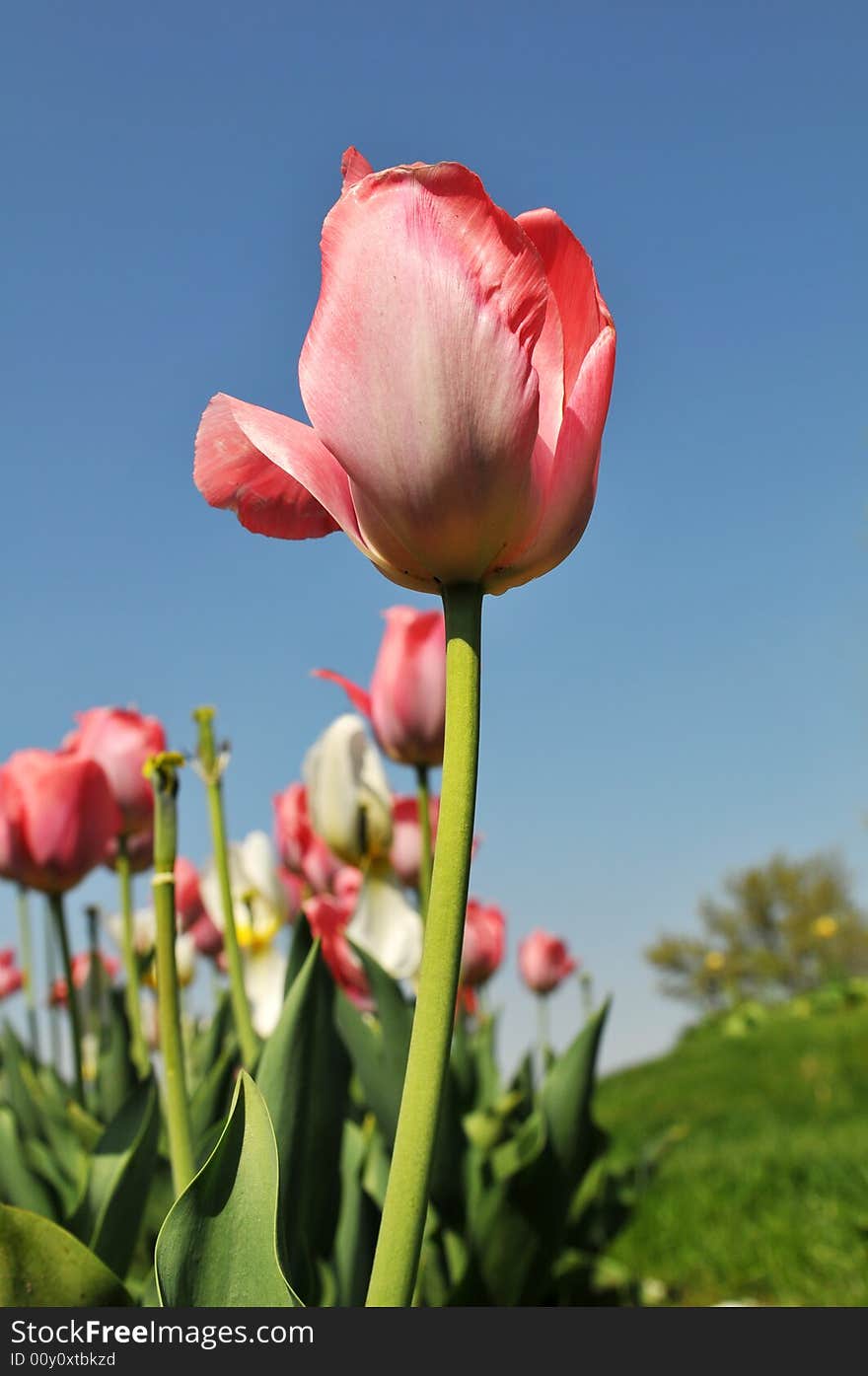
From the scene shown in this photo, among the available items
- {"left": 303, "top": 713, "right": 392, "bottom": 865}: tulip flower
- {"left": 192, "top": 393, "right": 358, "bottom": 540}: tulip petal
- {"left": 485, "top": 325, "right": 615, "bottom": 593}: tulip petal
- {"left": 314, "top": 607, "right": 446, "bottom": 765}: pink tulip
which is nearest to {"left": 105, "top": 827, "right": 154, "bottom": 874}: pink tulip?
{"left": 303, "top": 713, "right": 392, "bottom": 865}: tulip flower

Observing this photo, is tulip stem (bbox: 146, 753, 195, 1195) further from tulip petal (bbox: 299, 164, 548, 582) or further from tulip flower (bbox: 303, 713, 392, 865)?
tulip flower (bbox: 303, 713, 392, 865)

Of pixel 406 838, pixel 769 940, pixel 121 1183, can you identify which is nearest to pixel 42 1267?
pixel 121 1183

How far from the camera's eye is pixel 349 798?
162 cm

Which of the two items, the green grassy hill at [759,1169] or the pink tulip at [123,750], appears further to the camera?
the green grassy hill at [759,1169]

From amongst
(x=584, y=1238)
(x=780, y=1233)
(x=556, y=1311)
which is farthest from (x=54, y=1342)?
(x=780, y=1233)

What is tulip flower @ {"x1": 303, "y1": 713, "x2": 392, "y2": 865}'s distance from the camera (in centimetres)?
162

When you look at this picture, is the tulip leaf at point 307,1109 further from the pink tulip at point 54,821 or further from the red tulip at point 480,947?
the red tulip at point 480,947

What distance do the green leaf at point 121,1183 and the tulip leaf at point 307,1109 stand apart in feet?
0.45

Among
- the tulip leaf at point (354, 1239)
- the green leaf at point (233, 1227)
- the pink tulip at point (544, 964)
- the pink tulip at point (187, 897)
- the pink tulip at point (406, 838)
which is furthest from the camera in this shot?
the pink tulip at point (544, 964)

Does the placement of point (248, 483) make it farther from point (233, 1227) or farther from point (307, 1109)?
point (307, 1109)

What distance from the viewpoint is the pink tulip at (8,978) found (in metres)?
4.28

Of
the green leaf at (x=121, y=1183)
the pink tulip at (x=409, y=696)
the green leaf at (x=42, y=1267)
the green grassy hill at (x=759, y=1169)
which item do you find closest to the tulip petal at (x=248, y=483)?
the green leaf at (x=42, y=1267)

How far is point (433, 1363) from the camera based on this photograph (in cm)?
56

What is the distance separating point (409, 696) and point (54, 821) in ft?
1.60
